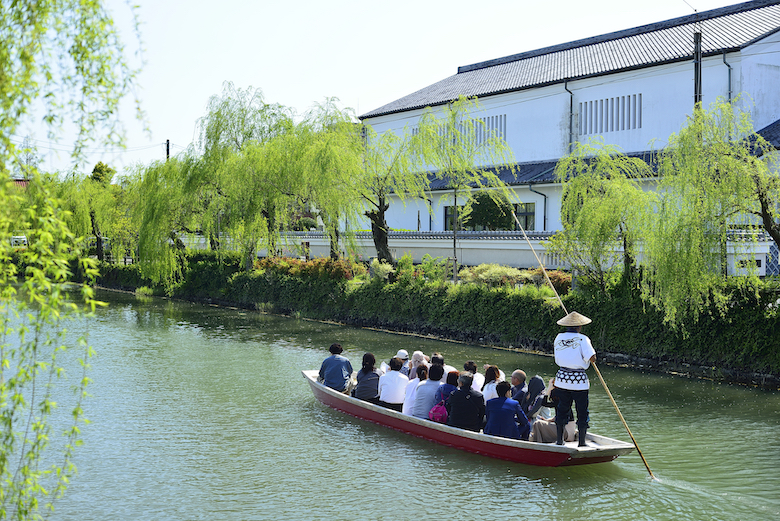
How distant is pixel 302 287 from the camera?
2691 cm

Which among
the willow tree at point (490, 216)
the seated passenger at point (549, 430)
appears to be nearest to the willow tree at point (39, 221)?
the seated passenger at point (549, 430)

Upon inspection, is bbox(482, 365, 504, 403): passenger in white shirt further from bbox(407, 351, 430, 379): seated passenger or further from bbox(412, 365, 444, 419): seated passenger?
bbox(407, 351, 430, 379): seated passenger

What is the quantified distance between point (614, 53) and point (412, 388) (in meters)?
27.3

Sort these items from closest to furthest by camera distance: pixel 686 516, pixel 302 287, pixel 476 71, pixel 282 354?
pixel 686 516 → pixel 282 354 → pixel 302 287 → pixel 476 71

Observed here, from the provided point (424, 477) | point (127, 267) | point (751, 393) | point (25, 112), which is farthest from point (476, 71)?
point (25, 112)

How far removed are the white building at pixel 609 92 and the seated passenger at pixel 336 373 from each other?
15570mm

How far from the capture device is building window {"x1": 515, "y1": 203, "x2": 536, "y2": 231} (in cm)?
3406

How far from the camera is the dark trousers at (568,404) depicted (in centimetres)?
970

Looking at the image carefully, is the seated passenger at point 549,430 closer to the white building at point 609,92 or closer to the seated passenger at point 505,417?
the seated passenger at point 505,417

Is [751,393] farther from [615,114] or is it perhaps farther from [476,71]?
[476,71]

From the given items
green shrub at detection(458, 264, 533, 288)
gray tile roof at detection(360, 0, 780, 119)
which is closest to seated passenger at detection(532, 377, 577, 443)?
green shrub at detection(458, 264, 533, 288)

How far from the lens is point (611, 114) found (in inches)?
1299

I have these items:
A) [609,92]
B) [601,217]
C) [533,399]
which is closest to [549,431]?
[533,399]

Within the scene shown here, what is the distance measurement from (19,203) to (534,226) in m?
30.2
